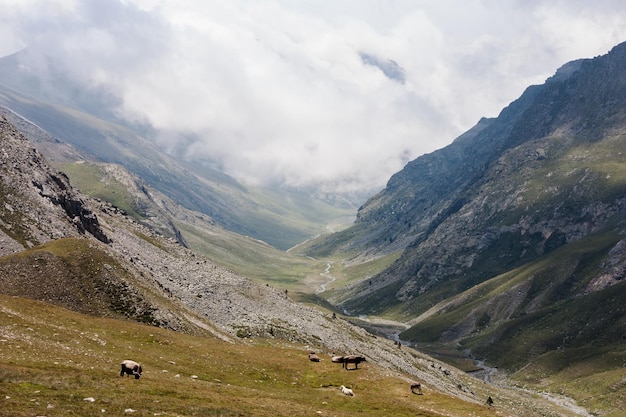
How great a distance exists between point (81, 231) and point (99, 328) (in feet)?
188

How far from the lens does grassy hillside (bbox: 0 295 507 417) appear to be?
34.6m

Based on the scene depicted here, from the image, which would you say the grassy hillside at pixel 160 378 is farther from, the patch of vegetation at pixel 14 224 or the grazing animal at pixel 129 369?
the patch of vegetation at pixel 14 224

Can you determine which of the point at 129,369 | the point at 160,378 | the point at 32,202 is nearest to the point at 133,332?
the point at 160,378

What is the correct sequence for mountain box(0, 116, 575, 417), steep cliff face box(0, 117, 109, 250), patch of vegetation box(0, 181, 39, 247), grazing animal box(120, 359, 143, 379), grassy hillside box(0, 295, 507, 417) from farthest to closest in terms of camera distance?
steep cliff face box(0, 117, 109, 250) < patch of vegetation box(0, 181, 39, 247) < grazing animal box(120, 359, 143, 379) < mountain box(0, 116, 575, 417) < grassy hillside box(0, 295, 507, 417)

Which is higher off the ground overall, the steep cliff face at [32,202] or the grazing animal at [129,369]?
the steep cliff face at [32,202]

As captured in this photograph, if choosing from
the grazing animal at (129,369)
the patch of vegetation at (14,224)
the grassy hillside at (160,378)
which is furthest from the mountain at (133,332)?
the grazing animal at (129,369)

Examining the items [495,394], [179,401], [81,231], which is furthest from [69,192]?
[495,394]

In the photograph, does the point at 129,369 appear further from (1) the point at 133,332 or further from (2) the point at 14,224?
(2) the point at 14,224

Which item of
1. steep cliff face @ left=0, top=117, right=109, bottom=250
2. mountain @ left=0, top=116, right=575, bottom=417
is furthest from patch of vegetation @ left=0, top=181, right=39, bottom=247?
mountain @ left=0, top=116, right=575, bottom=417

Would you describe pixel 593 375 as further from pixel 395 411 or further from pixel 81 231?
pixel 81 231

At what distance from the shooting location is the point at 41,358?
42.0 metres

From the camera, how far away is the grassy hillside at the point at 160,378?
3459 centimetres

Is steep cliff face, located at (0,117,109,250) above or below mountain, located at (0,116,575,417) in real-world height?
above

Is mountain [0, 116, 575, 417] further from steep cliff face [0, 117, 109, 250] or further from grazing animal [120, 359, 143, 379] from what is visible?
grazing animal [120, 359, 143, 379]
